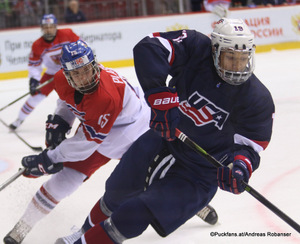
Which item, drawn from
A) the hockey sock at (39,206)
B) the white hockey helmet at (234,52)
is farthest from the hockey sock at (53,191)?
the white hockey helmet at (234,52)

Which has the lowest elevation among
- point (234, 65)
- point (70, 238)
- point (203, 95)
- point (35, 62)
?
point (70, 238)

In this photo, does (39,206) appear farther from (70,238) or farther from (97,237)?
(97,237)

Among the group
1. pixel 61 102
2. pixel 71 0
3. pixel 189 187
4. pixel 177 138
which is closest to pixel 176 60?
pixel 177 138

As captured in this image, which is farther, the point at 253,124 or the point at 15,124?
the point at 15,124

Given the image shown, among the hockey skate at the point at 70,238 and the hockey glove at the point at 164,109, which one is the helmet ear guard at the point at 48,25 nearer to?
the hockey skate at the point at 70,238

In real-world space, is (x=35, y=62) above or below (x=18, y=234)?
above

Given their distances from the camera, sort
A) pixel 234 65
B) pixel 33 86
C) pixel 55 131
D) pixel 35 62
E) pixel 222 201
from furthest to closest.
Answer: pixel 35 62, pixel 33 86, pixel 222 201, pixel 55 131, pixel 234 65

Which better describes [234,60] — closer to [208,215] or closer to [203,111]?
[203,111]

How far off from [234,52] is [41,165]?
3.64 feet

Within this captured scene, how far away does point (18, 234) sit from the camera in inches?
98.3

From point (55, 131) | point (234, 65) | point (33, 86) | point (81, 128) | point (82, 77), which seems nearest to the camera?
point (234, 65)

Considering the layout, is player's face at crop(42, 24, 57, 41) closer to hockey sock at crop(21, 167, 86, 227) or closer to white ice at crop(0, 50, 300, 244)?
white ice at crop(0, 50, 300, 244)

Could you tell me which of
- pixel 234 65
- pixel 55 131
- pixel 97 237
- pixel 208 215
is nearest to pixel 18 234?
pixel 55 131

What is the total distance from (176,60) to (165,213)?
583 millimetres
